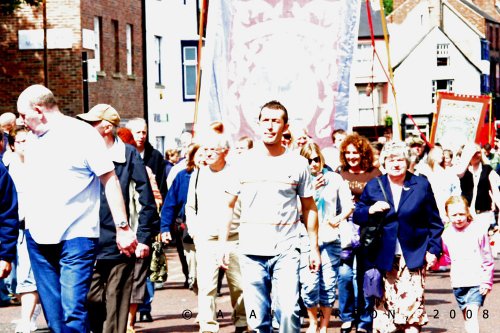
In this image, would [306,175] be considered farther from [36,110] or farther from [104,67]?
[104,67]

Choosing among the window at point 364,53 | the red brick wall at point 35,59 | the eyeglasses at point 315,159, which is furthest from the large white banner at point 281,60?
the window at point 364,53

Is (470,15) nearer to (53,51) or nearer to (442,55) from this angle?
(442,55)

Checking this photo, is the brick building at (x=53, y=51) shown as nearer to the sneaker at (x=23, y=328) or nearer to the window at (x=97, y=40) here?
the window at (x=97, y=40)

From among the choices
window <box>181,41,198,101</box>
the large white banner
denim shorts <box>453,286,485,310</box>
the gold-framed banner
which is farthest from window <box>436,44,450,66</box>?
denim shorts <box>453,286,485,310</box>

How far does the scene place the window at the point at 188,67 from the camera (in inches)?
1713

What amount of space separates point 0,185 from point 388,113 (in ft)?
296

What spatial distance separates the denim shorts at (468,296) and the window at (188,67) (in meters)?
33.2

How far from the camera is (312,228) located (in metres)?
9.14

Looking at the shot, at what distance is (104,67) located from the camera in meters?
35.2

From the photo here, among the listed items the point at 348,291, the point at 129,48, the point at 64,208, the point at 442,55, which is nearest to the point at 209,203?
the point at 348,291

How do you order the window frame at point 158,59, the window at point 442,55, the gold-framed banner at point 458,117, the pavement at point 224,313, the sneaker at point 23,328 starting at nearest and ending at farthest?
1. the sneaker at point 23,328
2. the pavement at point 224,313
3. the gold-framed banner at point 458,117
4. the window frame at point 158,59
5. the window at point 442,55

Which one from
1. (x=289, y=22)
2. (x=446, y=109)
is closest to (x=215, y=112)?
(x=289, y=22)

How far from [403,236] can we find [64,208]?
2810 mm

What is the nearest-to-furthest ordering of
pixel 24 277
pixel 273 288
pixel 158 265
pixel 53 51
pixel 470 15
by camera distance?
pixel 273 288, pixel 24 277, pixel 158 265, pixel 53 51, pixel 470 15
